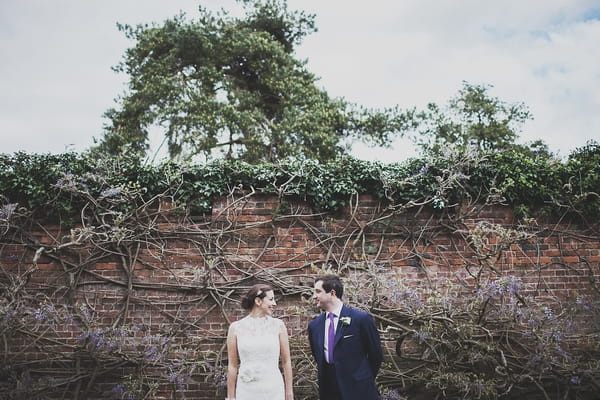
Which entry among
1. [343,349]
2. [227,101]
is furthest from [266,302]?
[227,101]

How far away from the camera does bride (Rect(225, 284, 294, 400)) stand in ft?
10.6

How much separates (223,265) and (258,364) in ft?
6.57

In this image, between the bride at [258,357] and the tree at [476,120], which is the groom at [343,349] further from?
the tree at [476,120]

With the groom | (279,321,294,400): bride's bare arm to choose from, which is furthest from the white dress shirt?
(279,321,294,400): bride's bare arm

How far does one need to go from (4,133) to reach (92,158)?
2.64 meters

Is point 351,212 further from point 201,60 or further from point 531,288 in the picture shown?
point 201,60

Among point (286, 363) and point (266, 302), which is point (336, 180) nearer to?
point (266, 302)

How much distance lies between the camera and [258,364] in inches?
129

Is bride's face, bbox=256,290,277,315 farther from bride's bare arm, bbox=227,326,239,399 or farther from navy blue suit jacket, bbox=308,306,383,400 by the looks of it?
navy blue suit jacket, bbox=308,306,383,400

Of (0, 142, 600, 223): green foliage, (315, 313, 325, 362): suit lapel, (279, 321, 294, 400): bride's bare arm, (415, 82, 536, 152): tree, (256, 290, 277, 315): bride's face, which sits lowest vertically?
(279, 321, 294, 400): bride's bare arm

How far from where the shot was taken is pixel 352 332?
3.08 meters

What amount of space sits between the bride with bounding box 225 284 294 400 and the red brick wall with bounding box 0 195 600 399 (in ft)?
4.65

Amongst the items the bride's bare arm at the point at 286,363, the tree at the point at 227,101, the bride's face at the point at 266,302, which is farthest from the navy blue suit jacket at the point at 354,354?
the tree at the point at 227,101

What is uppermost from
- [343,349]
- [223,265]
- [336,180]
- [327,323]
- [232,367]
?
[336,180]
